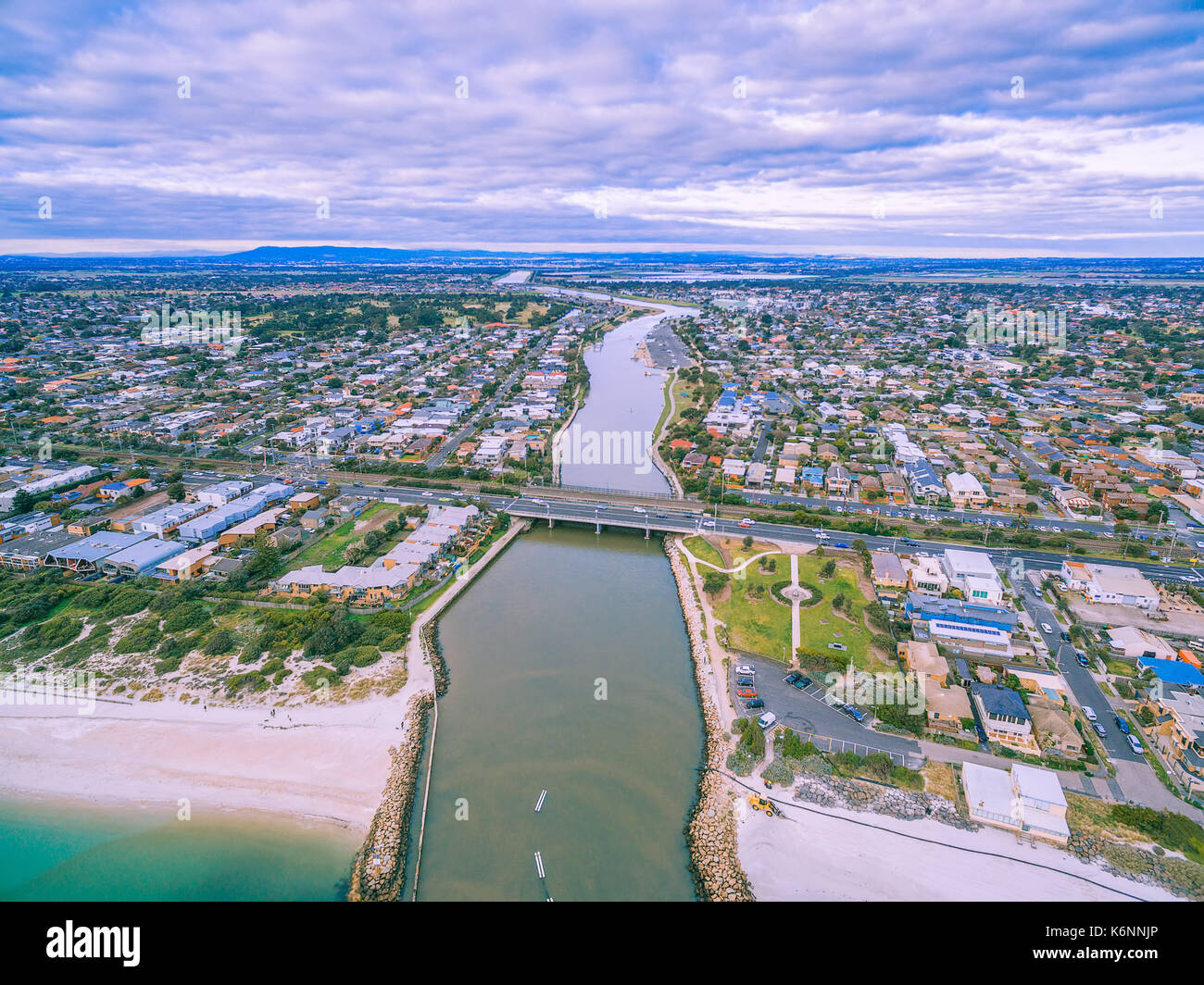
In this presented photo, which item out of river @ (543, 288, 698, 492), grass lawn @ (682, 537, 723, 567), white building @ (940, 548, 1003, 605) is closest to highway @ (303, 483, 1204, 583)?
grass lawn @ (682, 537, 723, 567)

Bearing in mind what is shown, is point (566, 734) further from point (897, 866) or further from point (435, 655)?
point (897, 866)

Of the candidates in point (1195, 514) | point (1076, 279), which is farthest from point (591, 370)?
point (1076, 279)

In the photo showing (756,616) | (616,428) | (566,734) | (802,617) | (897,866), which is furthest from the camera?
(616,428)

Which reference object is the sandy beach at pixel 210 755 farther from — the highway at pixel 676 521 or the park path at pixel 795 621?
the highway at pixel 676 521

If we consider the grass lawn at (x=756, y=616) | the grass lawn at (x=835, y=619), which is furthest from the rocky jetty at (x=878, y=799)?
the grass lawn at (x=756, y=616)

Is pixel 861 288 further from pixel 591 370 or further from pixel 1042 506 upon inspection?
pixel 1042 506

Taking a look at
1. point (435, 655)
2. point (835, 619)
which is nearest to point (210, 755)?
point (435, 655)

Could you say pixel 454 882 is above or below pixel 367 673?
below
